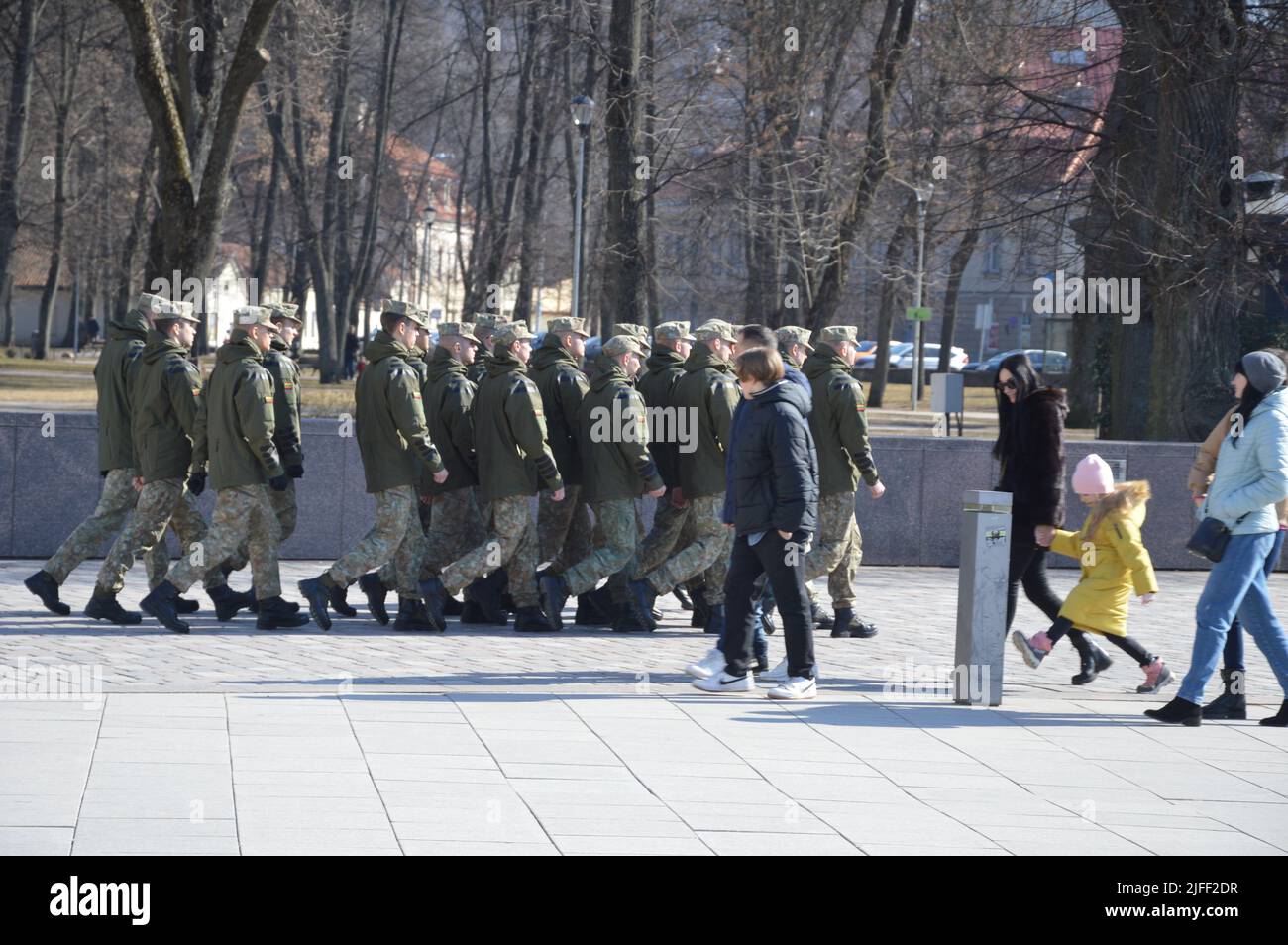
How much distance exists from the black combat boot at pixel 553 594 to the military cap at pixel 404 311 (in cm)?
186

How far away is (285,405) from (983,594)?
15.0ft

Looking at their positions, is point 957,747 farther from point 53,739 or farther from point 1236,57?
point 1236,57

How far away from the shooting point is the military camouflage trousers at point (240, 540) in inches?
416

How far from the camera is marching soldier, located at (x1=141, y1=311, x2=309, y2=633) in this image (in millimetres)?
10539

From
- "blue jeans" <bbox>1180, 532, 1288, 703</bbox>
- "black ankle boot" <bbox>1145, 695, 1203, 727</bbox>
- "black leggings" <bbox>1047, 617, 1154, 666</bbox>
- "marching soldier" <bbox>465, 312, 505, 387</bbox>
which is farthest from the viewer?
"marching soldier" <bbox>465, 312, 505, 387</bbox>

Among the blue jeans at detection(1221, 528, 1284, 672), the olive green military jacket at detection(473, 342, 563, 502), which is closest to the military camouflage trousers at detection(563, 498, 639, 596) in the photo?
the olive green military jacket at detection(473, 342, 563, 502)

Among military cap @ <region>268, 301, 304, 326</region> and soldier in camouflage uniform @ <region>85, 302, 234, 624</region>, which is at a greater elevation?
military cap @ <region>268, 301, 304, 326</region>

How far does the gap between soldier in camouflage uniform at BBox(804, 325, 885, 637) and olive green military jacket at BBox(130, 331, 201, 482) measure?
3.98 meters

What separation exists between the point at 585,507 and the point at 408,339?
1809 millimetres

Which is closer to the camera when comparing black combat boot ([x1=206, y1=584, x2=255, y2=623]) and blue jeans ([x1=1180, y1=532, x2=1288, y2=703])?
blue jeans ([x1=1180, y1=532, x2=1288, y2=703])

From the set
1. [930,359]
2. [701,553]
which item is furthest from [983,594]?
[930,359]

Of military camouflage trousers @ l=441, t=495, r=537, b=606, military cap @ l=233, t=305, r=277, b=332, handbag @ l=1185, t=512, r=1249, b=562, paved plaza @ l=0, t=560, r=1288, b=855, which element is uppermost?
military cap @ l=233, t=305, r=277, b=332

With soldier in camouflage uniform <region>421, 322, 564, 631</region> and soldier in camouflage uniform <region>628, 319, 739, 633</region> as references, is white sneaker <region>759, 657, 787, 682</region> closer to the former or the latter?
soldier in camouflage uniform <region>628, 319, 739, 633</region>

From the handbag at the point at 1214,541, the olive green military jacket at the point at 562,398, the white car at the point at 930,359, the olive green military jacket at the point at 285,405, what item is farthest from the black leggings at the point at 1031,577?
the white car at the point at 930,359
